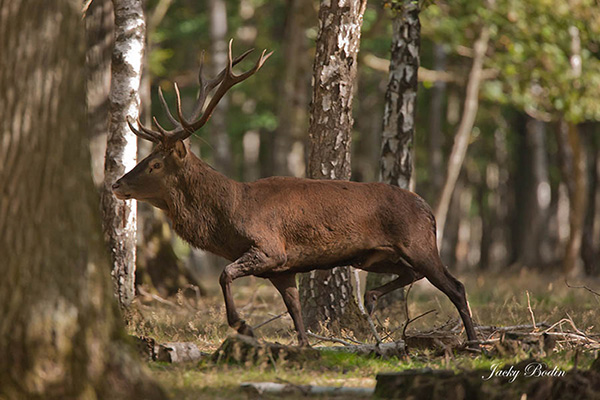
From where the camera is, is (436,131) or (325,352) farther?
(436,131)

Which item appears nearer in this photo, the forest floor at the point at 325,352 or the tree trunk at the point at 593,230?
the forest floor at the point at 325,352

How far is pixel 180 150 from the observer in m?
8.18

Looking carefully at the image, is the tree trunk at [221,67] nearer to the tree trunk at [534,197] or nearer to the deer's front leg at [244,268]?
the tree trunk at [534,197]

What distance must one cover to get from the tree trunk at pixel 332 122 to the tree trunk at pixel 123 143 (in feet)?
6.96

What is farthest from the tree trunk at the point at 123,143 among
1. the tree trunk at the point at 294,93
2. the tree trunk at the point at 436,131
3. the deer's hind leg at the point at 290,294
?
the tree trunk at the point at 436,131

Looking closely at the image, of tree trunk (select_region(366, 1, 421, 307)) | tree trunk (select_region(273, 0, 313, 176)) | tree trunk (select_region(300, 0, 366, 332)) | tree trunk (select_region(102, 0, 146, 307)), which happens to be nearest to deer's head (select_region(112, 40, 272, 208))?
tree trunk (select_region(102, 0, 146, 307))

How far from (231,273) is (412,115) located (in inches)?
204

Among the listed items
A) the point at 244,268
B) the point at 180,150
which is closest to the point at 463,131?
the point at 180,150

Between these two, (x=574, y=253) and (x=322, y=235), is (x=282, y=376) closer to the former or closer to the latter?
(x=322, y=235)

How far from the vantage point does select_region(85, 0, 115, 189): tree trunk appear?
1025 cm

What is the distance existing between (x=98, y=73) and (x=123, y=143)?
6.04ft

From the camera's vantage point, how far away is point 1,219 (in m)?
5.13

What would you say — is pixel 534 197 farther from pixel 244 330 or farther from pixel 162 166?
pixel 244 330

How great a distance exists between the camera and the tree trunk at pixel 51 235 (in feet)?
16.3
